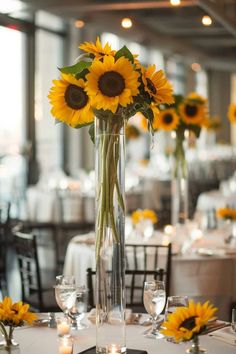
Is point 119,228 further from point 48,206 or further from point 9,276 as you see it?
point 48,206

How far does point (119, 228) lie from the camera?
296cm

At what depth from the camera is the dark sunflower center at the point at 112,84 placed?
9.27 ft

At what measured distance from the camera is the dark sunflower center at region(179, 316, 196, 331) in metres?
2.65

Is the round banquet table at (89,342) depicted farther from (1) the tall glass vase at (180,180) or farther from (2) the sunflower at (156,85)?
(1) the tall glass vase at (180,180)

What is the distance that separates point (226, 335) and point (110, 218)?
653 millimetres

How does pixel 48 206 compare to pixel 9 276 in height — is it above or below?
above

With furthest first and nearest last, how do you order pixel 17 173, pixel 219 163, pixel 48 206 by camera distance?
pixel 219 163, pixel 17 173, pixel 48 206

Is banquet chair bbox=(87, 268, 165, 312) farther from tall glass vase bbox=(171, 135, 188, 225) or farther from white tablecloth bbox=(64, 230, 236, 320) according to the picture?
tall glass vase bbox=(171, 135, 188, 225)

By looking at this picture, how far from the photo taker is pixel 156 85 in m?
3.01

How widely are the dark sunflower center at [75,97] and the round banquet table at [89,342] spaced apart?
2.94 feet

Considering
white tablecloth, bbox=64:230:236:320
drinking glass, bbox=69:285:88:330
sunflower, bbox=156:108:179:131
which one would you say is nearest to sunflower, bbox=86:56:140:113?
drinking glass, bbox=69:285:88:330

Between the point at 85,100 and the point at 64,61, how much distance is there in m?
11.6

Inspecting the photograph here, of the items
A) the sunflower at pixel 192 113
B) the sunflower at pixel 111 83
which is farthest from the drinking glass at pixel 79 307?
the sunflower at pixel 192 113

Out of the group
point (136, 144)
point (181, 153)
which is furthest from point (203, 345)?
point (136, 144)
